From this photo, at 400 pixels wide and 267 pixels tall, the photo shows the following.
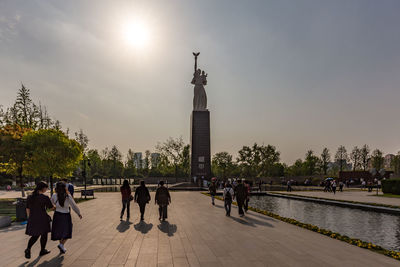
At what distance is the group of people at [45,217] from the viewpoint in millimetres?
6680

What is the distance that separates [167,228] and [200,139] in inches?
1244

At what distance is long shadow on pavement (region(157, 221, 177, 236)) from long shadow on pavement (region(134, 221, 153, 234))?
0.40 m

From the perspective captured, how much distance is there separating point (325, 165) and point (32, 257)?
270 ft

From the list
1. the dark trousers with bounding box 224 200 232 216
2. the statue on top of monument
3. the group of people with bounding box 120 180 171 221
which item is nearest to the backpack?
the dark trousers with bounding box 224 200 232 216

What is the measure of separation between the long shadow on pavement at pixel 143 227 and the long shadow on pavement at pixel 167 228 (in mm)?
396

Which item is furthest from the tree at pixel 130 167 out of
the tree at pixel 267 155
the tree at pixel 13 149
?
the tree at pixel 13 149

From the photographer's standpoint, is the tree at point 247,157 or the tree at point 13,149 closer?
the tree at point 13,149

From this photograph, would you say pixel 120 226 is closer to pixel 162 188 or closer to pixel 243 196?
pixel 162 188

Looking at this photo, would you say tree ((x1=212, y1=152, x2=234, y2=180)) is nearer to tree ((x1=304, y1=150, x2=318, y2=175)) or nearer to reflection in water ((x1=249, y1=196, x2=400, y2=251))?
tree ((x1=304, y1=150, x2=318, y2=175))

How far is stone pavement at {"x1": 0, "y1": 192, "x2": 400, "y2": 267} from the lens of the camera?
6.37 metres

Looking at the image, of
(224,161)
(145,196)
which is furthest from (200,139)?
(224,161)

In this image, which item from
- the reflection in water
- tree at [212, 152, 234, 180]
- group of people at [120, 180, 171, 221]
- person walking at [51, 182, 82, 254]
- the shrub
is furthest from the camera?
tree at [212, 152, 234, 180]

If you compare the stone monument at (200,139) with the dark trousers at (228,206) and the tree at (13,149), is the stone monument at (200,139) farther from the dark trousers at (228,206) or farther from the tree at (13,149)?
the dark trousers at (228,206)

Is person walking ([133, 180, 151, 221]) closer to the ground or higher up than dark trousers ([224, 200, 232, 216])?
higher up
